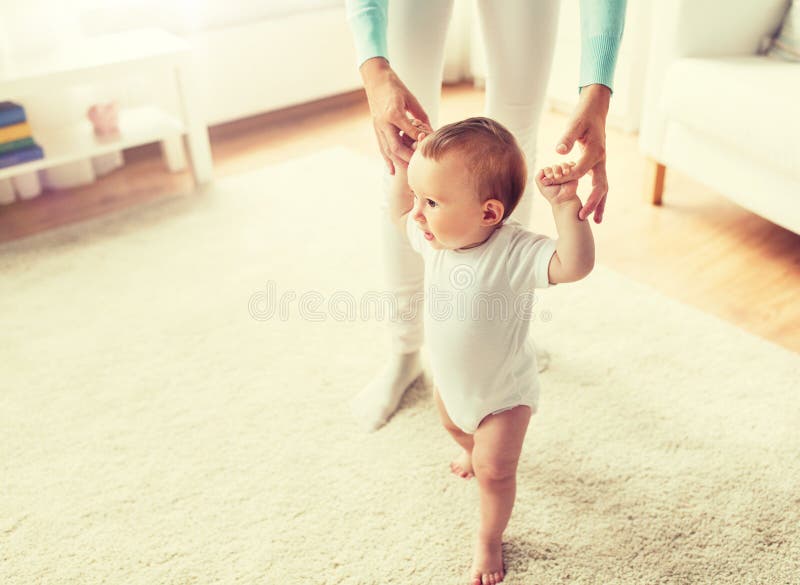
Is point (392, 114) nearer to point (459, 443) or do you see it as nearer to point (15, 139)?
point (459, 443)

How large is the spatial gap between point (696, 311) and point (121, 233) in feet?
4.65

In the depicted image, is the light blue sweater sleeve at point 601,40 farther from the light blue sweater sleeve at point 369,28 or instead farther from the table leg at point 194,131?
the table leg at point 194,131

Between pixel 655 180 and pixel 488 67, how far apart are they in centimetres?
97

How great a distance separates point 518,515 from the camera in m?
1.13

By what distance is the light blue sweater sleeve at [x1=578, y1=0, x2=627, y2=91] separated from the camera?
0.97 m

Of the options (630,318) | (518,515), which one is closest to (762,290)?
(630,318)

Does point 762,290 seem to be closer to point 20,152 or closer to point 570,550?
point 570,550

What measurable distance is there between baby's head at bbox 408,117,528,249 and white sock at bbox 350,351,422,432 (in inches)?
19.9

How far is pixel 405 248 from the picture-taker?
1.24 metres

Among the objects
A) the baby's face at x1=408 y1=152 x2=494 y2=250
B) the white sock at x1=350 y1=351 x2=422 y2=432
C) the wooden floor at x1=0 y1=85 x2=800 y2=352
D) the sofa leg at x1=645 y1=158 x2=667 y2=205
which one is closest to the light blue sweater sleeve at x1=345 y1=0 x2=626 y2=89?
the baby's face at x1=408 y1=152 x2=494 y2=250

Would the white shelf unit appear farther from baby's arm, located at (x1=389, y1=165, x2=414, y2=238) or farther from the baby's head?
the baby's head

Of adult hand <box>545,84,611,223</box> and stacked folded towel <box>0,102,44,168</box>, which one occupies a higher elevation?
adult hand <box>545,84,611,223</box>

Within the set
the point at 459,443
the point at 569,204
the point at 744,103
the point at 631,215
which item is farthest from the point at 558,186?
the point at 631,215

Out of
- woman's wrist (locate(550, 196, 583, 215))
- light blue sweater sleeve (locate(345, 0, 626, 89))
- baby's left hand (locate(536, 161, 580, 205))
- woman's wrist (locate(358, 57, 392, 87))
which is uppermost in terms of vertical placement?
light blue sweater sleeve (locate(345, 0, 626, 89))
